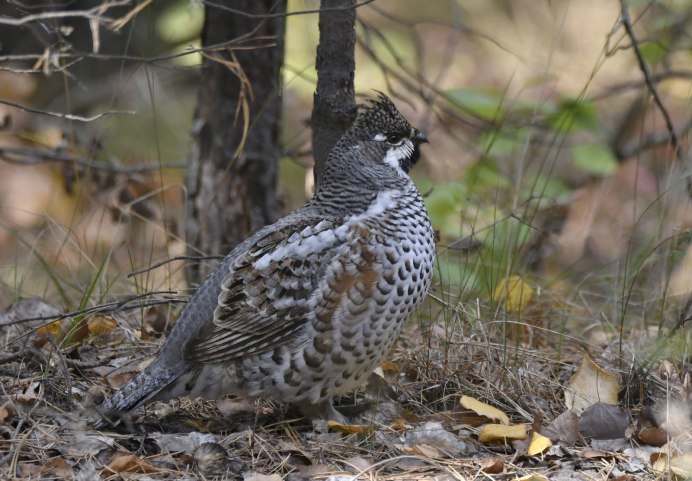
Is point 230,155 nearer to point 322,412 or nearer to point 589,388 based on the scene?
point 322,412

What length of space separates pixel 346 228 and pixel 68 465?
4.90ft

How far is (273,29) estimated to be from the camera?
5.57 metres

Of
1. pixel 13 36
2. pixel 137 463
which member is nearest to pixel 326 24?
pixel 137 463

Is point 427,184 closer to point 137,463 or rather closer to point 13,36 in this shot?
point 137,463

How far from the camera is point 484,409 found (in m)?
3.93

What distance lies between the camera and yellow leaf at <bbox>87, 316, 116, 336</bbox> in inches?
190

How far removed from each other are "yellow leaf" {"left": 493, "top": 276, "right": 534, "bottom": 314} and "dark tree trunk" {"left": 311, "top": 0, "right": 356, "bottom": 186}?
118 centimetres

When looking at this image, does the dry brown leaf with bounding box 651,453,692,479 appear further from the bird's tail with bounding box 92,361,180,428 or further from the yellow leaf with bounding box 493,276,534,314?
the bird's tail with bounding box 92,361,180,428

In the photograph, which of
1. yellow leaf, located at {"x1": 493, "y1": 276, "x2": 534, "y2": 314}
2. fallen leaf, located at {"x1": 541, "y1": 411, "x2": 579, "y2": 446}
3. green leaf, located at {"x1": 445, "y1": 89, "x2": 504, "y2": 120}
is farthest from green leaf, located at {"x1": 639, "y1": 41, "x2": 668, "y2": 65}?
fallen leaf, located at {"x1": 541, "y1": 411, "x2": 579, "y2": 446}

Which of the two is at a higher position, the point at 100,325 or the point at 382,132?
the point at 382,132

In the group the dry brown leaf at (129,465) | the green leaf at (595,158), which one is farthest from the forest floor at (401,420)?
the green leaf at (595,158)

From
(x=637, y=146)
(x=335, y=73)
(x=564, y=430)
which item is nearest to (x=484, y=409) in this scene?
(x=564, y=430)

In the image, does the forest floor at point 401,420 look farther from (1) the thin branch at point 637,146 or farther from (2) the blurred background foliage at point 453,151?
(1) the thin branch at point 637,146

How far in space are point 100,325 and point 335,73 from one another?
1.83m
